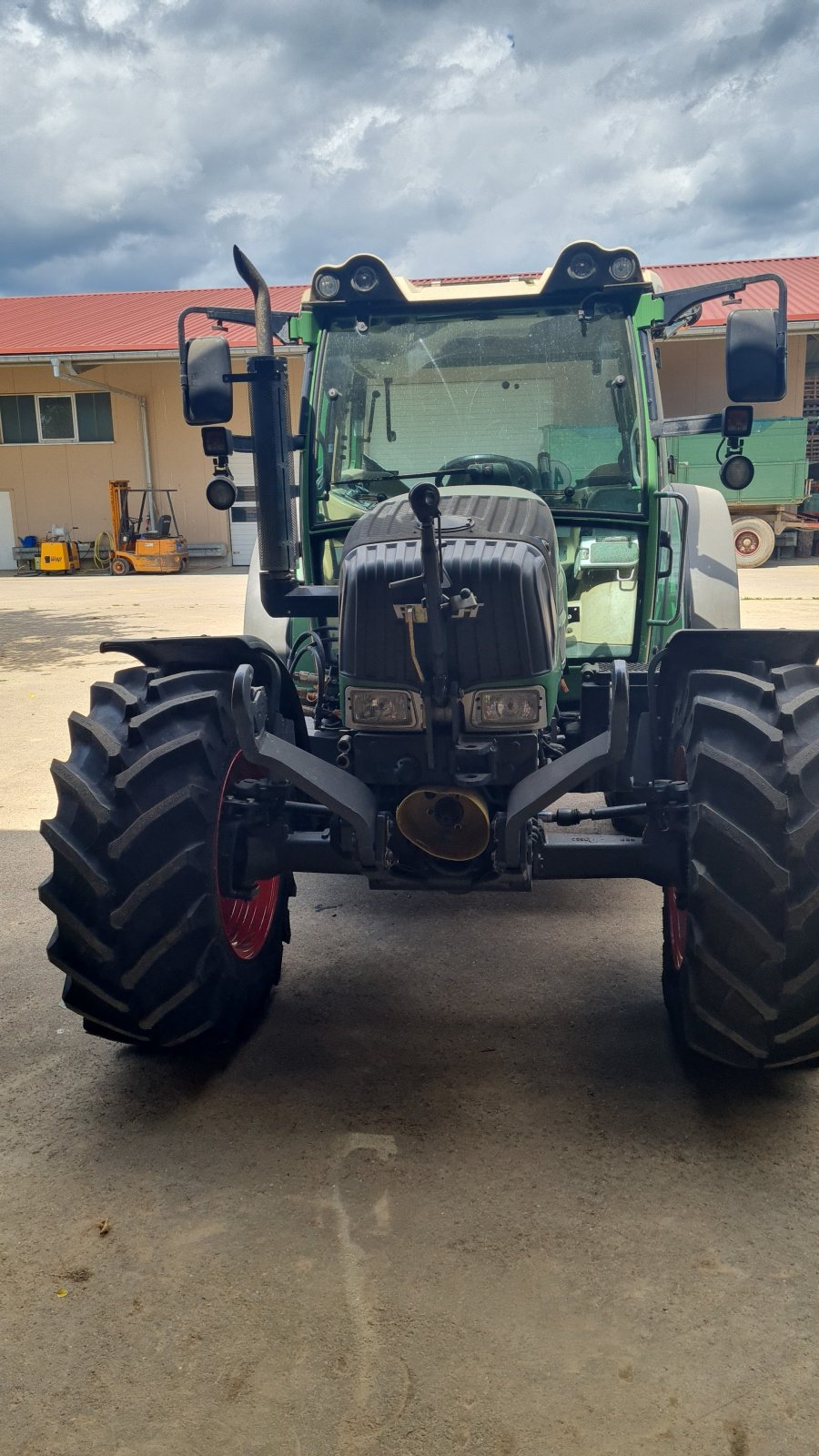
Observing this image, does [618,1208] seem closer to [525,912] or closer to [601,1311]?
[601,1311]

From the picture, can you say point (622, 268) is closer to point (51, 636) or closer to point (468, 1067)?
point (468, 1067)

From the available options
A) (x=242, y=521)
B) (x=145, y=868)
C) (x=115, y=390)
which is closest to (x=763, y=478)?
(x=242, y=521)

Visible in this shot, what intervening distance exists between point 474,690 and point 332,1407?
1715 mm

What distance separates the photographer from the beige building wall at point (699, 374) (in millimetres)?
20078

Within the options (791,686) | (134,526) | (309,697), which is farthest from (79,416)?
(791,686)

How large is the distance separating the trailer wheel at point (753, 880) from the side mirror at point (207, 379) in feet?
6.07

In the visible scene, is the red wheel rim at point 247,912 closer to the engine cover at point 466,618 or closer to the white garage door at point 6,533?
the engine cover at point 466,618

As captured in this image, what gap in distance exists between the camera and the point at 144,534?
21141 millimetres

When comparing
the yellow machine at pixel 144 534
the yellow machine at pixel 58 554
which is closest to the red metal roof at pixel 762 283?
the yellow machine at pixel 144 534

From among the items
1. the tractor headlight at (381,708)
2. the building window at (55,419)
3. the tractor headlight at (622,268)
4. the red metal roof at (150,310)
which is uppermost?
the red metal roof at (150,310)

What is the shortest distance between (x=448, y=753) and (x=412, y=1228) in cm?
119

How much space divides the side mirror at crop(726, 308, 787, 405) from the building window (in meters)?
20.9

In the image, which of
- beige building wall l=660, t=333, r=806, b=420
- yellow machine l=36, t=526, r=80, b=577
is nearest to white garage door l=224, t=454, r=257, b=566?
yellow machine l=36, t=526, r=80, b=577

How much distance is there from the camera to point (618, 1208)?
2525mm
